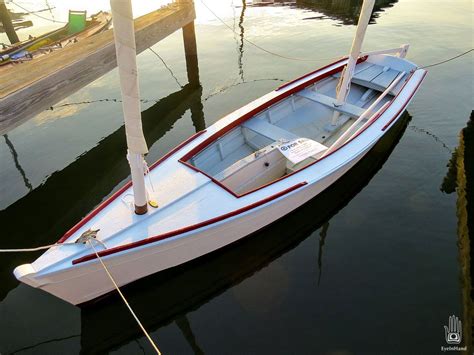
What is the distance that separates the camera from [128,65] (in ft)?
15.4

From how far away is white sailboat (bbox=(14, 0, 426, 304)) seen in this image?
6.00 m

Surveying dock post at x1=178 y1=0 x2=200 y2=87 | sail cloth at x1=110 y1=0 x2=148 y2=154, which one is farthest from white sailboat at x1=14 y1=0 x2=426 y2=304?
dock post at x1=178 y1=0 x2=200 y2=87

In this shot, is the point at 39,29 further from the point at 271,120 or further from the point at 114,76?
the point at 271,120

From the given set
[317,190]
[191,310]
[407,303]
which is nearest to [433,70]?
[317,190]

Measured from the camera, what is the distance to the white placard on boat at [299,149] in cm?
850

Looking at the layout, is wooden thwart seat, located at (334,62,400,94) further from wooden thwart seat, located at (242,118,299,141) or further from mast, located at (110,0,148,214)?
mast, located at (110,0,148,214)

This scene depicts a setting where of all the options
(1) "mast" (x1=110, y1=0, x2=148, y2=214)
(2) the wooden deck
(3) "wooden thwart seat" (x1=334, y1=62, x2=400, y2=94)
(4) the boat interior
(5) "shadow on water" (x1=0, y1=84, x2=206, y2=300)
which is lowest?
(5) "shadow on water" (x1=0, y1=84, x2=206, y2=300)

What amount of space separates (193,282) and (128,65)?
516cm

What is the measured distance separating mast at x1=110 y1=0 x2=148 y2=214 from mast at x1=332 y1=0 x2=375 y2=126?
7173mm

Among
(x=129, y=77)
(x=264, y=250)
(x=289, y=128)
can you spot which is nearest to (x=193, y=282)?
(x=264, y=250)

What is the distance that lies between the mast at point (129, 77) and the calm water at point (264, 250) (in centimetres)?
328

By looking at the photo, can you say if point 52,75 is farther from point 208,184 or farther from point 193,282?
point 193,282

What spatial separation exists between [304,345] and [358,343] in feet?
3.54

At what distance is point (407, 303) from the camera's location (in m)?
7.13
